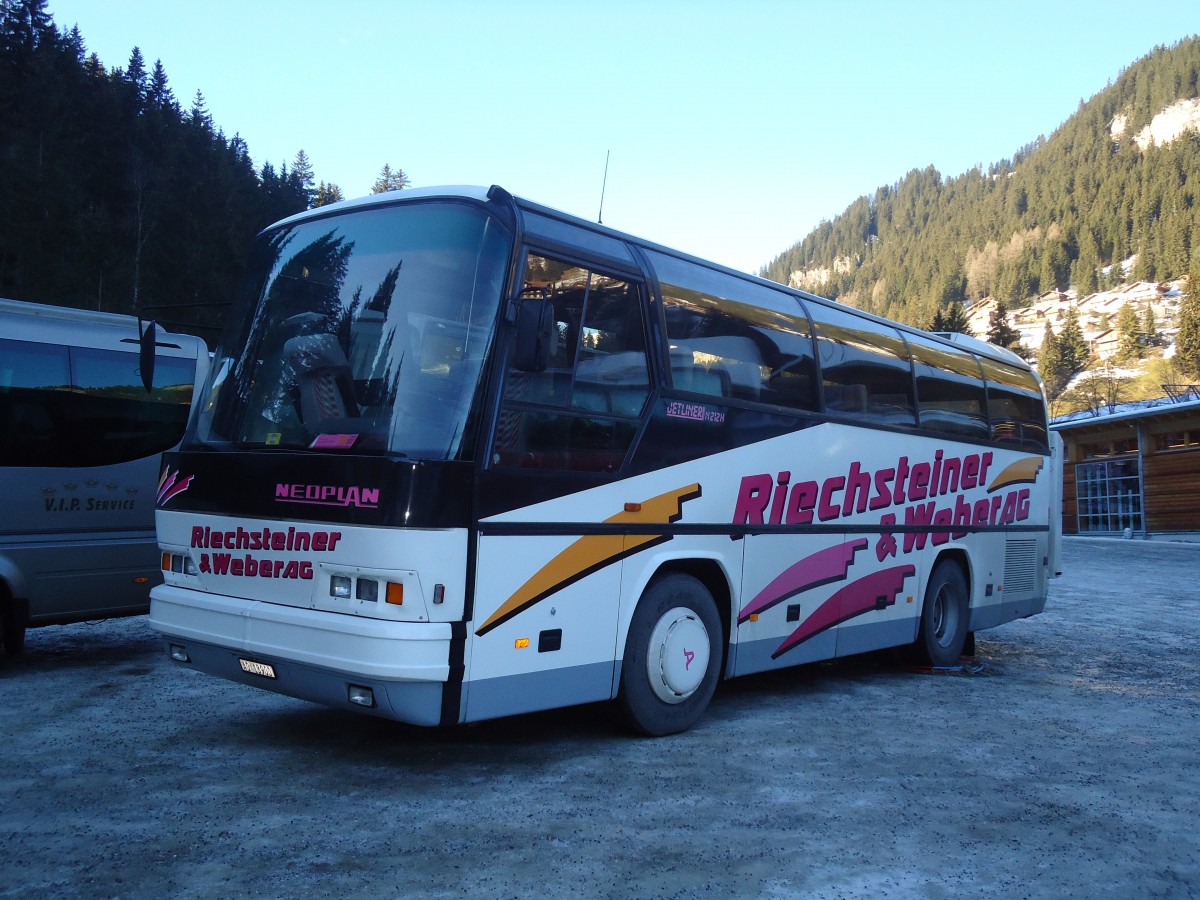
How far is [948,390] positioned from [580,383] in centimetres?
574

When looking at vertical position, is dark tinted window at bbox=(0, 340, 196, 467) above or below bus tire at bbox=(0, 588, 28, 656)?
above

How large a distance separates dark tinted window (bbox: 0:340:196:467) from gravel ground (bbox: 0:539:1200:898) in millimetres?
1915

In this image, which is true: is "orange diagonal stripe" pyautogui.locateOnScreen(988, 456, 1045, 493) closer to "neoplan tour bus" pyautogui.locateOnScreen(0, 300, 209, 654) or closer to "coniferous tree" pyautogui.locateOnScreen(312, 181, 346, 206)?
"neoplan tour bus" pyautogui.locateOnScreen(0, 300, 209, 654)

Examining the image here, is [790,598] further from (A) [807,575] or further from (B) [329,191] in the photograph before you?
(B) [329,191]

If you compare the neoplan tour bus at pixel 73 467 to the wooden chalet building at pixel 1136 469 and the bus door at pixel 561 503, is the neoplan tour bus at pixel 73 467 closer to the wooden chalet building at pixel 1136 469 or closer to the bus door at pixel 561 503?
the bus door at pixel 561 503

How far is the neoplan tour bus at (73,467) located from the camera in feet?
27.2

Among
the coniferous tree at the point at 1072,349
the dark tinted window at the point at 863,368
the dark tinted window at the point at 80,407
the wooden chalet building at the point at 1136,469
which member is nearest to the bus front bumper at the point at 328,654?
the dark tinted window at the point at 80,407

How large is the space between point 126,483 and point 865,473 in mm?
6626

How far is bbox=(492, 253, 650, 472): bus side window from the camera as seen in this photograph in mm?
5492

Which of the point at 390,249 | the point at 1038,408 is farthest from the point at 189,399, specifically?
the point at 1038,408

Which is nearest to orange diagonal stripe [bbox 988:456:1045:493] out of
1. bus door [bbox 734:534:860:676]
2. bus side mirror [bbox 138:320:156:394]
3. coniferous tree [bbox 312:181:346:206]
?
bus door [bbox 734:534:860:676]

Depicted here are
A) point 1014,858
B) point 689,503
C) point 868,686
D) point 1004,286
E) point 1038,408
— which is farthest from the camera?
point 1004,286

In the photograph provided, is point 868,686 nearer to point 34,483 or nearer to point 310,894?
point 310,894

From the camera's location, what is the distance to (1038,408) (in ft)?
40.4
